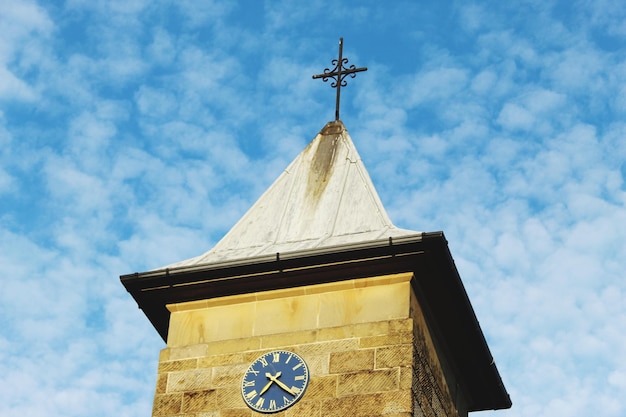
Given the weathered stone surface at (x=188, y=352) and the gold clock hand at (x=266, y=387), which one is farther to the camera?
the weathered stone surface at (x=188, y=352)

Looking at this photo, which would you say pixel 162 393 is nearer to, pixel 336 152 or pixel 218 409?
pixel 218 409

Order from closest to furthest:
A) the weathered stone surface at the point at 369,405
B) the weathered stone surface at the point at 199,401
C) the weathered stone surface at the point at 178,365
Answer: the weathered stone surface at the point at 369,405, the weathered stone surface at the point at 199,401, the weathered stone surface at the point at 178,365

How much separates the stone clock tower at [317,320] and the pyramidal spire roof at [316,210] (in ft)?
0.08

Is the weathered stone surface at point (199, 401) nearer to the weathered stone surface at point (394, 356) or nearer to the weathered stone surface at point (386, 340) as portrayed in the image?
the weathered stone surface at point (386, 340)

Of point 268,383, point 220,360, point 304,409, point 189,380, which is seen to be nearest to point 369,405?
point 304,409

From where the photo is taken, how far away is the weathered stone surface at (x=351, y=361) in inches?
542

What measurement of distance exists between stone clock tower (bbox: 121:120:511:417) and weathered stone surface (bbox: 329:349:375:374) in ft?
0.04

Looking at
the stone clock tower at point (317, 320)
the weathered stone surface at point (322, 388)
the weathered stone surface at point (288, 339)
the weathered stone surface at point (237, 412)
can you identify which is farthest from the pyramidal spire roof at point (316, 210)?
the weathered stone surface at point (237, 412)

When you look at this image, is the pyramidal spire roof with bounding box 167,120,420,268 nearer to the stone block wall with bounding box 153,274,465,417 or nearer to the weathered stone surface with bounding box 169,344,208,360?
the stone block wall with bounding box 153,274,465,417

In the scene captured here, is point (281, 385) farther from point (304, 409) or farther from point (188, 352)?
point (188, 352)

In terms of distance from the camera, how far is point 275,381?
1392cm

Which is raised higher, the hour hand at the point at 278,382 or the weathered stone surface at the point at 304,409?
the hour hand at the point at 278,382

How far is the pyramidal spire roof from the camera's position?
15.2 m

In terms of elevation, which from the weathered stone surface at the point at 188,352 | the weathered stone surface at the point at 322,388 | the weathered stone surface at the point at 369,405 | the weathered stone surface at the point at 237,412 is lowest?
the weathered stone surface at the point at 369,405
